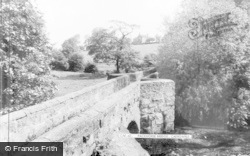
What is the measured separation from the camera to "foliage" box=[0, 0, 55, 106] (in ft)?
33.1

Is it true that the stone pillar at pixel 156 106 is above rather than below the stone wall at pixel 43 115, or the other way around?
below

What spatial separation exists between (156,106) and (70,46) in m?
27.9

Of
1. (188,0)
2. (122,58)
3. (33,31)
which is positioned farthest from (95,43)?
(33,31)

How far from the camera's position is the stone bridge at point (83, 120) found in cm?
462

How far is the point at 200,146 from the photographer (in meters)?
14.6

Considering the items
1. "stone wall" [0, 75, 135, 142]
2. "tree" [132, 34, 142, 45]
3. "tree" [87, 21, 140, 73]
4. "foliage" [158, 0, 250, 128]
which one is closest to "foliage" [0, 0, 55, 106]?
"stone wall" [0, 75, 135, 142]

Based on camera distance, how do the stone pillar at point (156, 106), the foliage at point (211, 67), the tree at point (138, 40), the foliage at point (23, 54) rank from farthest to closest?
the tree at point (138, 40)
the foliage at point (211, 67)
the stone pillar at point (156, 106)
the foliage at point (23, 54)

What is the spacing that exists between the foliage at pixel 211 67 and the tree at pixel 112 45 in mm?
15803

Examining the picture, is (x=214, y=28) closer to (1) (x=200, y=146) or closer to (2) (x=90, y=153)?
(1) (x=200, y=146)

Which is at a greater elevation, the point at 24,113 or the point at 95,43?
the point at 95,43

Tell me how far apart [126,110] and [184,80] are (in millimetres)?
8162

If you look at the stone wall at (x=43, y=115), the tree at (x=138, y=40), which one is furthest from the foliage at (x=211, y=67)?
the tree at (x=138, y=40)

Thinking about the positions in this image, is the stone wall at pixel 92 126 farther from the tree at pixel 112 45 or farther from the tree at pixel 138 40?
the tree at pixel 138 40

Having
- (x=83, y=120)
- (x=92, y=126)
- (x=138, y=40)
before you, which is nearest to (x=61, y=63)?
(x=138, y=40)
